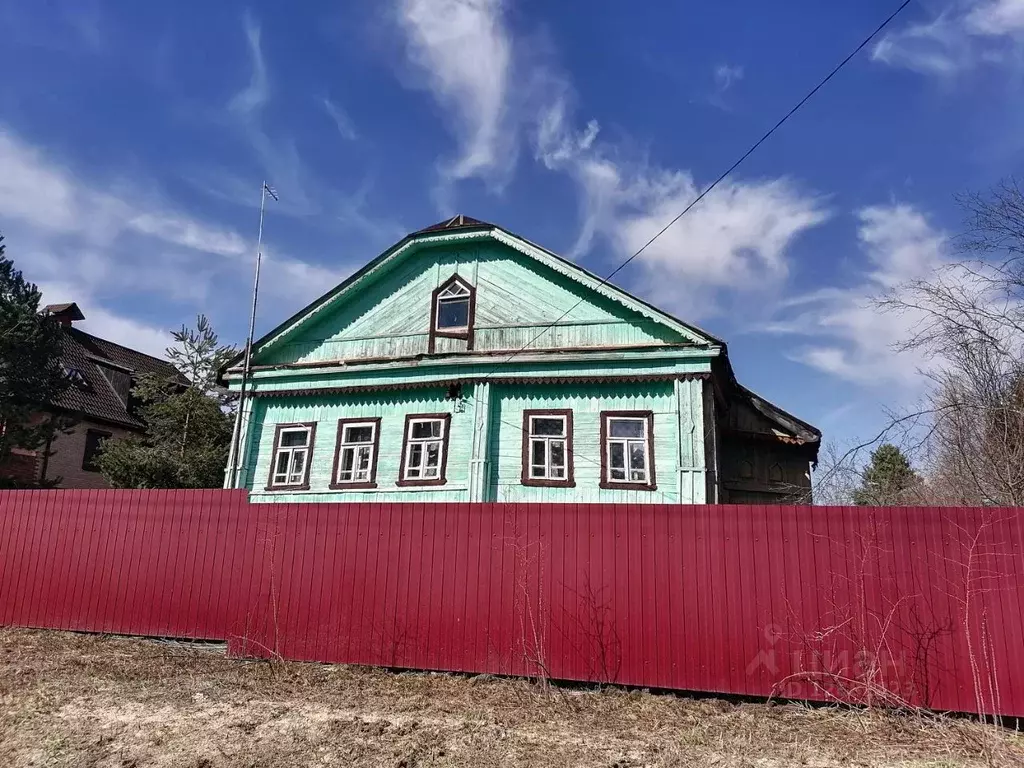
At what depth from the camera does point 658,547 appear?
7.02 m

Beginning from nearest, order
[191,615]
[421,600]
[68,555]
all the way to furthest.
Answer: [421,600], [191,615], [68,555]

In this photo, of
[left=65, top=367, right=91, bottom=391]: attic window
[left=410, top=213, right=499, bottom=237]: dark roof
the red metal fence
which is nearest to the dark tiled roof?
[left=410, top=213, right=499, bottom=237]: dark roof

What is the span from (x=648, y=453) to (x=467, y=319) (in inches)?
193

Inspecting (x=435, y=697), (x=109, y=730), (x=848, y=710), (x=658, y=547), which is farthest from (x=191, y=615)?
(x=848, y=710)

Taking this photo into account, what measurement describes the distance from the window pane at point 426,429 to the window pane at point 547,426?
6.64 ft

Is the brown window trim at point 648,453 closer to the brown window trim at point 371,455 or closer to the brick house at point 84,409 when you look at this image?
the brown window trim at point 371,455

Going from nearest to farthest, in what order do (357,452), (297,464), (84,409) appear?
1. (357,452)
2. (297,464)
3. (84,409)

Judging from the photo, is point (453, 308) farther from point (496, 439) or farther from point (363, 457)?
point (363, 457)

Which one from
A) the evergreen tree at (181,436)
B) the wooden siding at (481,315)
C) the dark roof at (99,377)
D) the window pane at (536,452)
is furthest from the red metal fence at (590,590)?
the dark roof at (99,377)

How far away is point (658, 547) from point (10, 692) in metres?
6.91

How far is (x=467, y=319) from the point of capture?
45.7ft

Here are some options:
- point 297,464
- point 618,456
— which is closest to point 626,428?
point 618,456

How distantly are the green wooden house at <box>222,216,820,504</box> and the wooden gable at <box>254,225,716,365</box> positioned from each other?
3cm

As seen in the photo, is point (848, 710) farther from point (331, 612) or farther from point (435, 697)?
point (331, 612)
